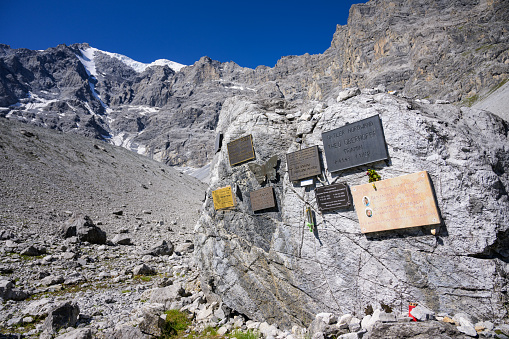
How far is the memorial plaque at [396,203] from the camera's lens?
6445mm

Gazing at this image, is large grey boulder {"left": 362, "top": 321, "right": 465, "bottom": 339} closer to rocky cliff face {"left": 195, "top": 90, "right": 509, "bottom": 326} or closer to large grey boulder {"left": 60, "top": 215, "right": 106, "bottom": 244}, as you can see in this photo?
rocky cliff face {"left": 195, "top": 90, "right": 509, "bottom": 326}

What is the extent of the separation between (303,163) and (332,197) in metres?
1.35

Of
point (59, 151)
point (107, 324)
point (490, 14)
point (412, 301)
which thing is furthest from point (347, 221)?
point (490, 14)

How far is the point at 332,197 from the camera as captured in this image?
7.86 m

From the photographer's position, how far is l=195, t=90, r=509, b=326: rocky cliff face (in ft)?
20.2

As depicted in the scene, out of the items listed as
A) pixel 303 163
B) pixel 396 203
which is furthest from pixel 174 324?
pixel 396 203

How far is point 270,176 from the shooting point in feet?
30.3

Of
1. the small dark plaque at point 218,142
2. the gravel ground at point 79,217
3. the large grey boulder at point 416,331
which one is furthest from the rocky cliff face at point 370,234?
the gravel ground at point 79,217

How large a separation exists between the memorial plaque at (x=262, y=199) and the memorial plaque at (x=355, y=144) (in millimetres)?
2107

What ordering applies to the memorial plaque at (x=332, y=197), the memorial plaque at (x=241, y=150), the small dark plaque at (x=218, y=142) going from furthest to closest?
the small dark plaque at (x=218, y=142), the memorial plaque at (x=241, y=150), the memorial plaque at (x=332, y=197)

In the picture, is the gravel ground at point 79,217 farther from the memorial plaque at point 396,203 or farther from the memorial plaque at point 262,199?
the memorial plaque at point 396,203

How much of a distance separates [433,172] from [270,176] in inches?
180

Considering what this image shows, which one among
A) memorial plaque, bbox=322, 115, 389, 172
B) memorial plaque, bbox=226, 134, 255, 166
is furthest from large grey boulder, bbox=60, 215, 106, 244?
memorial plaque, bbox=322, 115, 389, 172

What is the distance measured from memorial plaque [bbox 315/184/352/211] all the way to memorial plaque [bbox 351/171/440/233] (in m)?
0.24
